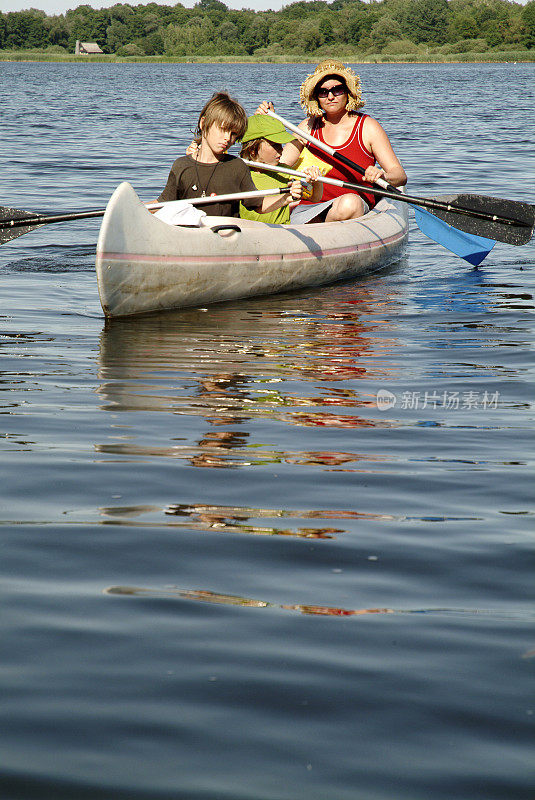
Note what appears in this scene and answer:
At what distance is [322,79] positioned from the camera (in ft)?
24.9

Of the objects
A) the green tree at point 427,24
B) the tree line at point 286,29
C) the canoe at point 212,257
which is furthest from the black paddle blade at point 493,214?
the green tree at point 427,24

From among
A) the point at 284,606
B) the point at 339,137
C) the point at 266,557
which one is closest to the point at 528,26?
the point at 339,137

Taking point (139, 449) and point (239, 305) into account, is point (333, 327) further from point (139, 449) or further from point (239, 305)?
point (139, 449)

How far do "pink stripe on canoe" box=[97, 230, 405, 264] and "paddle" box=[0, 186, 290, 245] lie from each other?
1.16 feet

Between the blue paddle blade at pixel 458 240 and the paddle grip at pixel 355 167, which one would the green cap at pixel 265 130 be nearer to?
the paddle grip at pixel 355 167

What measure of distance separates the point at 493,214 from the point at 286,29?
375 ft

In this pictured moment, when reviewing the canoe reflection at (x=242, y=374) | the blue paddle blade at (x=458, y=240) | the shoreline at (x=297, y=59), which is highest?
the shoreline at (x=297, y=59)

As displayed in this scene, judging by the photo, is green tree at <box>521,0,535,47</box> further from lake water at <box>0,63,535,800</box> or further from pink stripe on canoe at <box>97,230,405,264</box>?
lake water at <box>0,63,535,800</box>

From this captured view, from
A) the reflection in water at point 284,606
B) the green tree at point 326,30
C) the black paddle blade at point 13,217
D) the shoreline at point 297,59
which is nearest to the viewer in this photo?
the reflection in water at point 284,606

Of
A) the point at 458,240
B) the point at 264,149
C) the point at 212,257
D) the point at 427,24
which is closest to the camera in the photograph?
the point at 212,257

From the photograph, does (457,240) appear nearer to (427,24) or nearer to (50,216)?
(50,216)

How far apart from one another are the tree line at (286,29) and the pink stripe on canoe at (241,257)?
90690 millimetres

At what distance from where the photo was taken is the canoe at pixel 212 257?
6156 mm

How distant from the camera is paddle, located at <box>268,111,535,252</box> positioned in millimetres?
7355
